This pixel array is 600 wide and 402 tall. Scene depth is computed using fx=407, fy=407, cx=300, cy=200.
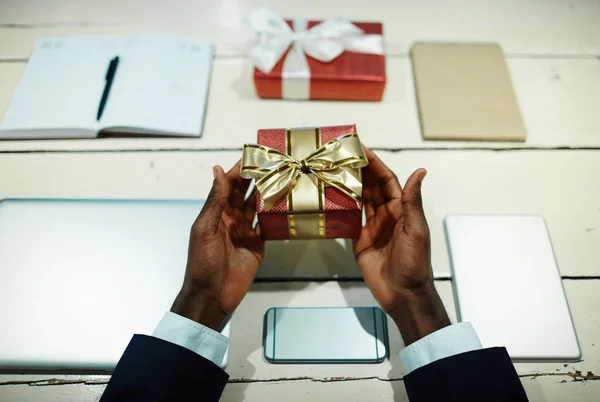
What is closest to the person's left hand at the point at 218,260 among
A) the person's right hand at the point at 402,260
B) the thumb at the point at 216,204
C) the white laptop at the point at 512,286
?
the thumb at the point at 216,204

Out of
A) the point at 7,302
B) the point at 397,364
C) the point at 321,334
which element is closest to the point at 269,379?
the point at 321,334

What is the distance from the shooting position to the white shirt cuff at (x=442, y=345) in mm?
702

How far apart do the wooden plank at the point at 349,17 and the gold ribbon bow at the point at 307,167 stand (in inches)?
21.8

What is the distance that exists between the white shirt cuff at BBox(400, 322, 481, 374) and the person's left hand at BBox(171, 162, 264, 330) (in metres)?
0.34

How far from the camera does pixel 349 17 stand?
123 cm

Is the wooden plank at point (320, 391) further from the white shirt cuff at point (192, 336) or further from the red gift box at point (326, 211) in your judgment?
the red gift box at point (326, 211)

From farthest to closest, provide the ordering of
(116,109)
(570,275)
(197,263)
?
(116,109)
(570,275)
(197,263)

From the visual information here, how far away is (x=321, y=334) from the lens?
81 centimetres

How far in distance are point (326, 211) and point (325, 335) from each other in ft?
0.86

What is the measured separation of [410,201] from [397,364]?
12.8 inches

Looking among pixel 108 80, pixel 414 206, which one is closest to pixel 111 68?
pixel 108 80

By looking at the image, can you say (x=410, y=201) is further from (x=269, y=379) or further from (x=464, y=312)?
(x=269, y=379)

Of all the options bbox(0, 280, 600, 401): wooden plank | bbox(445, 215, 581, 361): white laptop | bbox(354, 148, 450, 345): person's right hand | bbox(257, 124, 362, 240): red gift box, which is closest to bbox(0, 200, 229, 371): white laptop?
bbox(0, 280, 600, 401): wooden plank

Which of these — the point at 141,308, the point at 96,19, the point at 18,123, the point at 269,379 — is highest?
the point at 96,19
